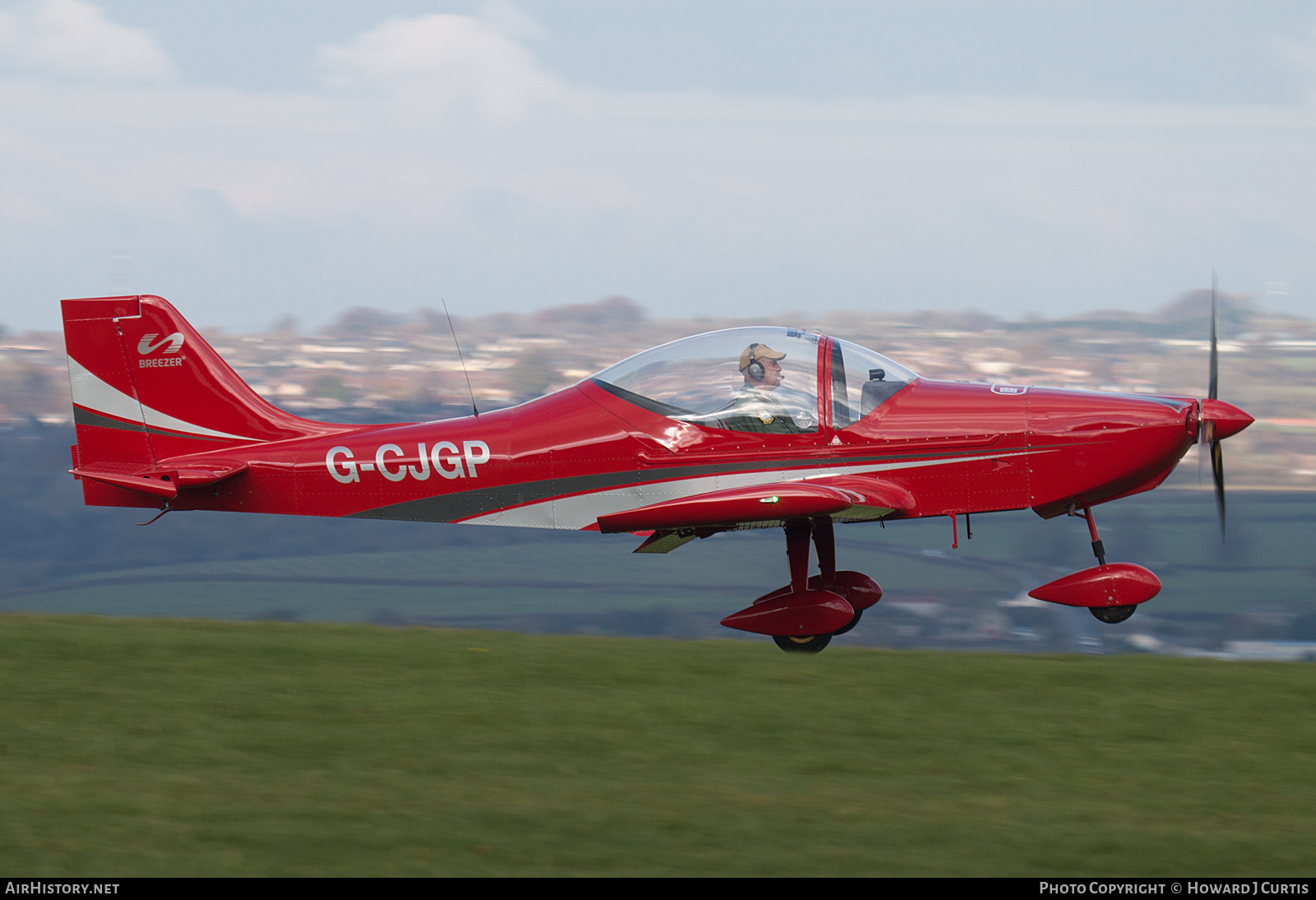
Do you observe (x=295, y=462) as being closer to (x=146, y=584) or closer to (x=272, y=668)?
(x=272, y=668)

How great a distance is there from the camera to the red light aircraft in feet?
27.9

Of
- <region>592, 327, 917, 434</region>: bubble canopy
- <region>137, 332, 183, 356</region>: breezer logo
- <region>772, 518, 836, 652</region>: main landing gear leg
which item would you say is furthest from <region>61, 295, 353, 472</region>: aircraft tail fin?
<region>772, 518, 836, 652</region>: main landing gear leg

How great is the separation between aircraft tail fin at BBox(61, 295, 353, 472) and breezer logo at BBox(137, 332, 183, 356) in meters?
0.02

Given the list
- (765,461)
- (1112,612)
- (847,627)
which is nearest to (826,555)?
(847,627)

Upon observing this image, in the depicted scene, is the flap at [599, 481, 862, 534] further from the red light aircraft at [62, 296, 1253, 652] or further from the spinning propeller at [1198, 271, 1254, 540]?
the spinning propeller at [1198, 271, 1254, 540]

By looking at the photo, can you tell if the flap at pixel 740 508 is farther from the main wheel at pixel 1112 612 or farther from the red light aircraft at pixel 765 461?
the main wheel at pixel 1112 612

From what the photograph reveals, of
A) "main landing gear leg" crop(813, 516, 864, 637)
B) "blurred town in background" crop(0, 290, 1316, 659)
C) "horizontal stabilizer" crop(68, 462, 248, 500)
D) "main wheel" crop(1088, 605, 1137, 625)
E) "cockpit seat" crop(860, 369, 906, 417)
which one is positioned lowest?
"blurred town in background" crop(0, 290, 1316, 659)

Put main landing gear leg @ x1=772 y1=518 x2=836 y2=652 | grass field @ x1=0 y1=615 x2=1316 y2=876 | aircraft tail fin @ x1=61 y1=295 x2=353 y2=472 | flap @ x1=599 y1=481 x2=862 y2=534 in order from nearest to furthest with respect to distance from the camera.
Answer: grass field @ x1=0 y1=615 x2=1316 y2=876 → flap @ x1=599 y1=481 x2=862 y2=534 → main landing gear leg @ x1=772 y1=518 x2=836 y2=652 → aircraft tail fin @ x1=61 y1=295 x2=353 y2=472

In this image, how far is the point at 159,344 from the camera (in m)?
10.4

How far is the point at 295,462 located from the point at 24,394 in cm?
9575

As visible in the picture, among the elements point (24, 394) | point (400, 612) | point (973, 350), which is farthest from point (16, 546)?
point (973, 350)

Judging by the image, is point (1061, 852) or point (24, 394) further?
point (24, 394)

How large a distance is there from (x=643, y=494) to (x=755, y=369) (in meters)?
1.34
